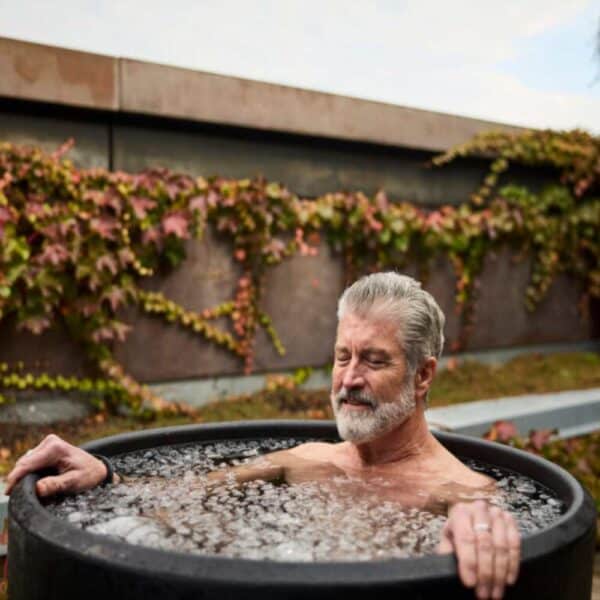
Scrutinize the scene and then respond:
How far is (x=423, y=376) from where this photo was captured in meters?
2.52

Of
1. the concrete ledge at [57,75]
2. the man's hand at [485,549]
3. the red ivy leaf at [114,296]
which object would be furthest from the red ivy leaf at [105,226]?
the man's hand at [485,549]

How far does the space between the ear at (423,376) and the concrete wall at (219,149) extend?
3047mm

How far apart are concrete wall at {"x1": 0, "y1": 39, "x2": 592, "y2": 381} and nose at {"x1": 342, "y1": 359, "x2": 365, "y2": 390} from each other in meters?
3.04

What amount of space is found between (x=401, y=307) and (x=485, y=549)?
3.92 ft

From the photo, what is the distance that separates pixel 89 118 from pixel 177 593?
4.29 meters

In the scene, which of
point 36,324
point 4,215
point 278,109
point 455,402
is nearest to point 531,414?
point 455,402

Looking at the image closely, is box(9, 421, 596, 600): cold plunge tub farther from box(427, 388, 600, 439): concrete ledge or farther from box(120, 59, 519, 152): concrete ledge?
box(120, 59, 519, 152): concrete ledge

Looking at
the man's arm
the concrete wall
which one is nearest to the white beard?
the man's arm

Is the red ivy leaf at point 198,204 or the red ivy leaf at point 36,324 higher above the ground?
the red ivy leaf at point 198,204

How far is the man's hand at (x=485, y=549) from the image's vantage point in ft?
4.01

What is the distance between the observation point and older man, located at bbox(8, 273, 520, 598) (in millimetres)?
2324

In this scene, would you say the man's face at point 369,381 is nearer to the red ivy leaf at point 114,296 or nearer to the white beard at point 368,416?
the white beard at point 368,416

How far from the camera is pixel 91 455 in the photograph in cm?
204

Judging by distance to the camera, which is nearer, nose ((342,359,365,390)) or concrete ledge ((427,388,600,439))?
nose ((342,359,365,390))
